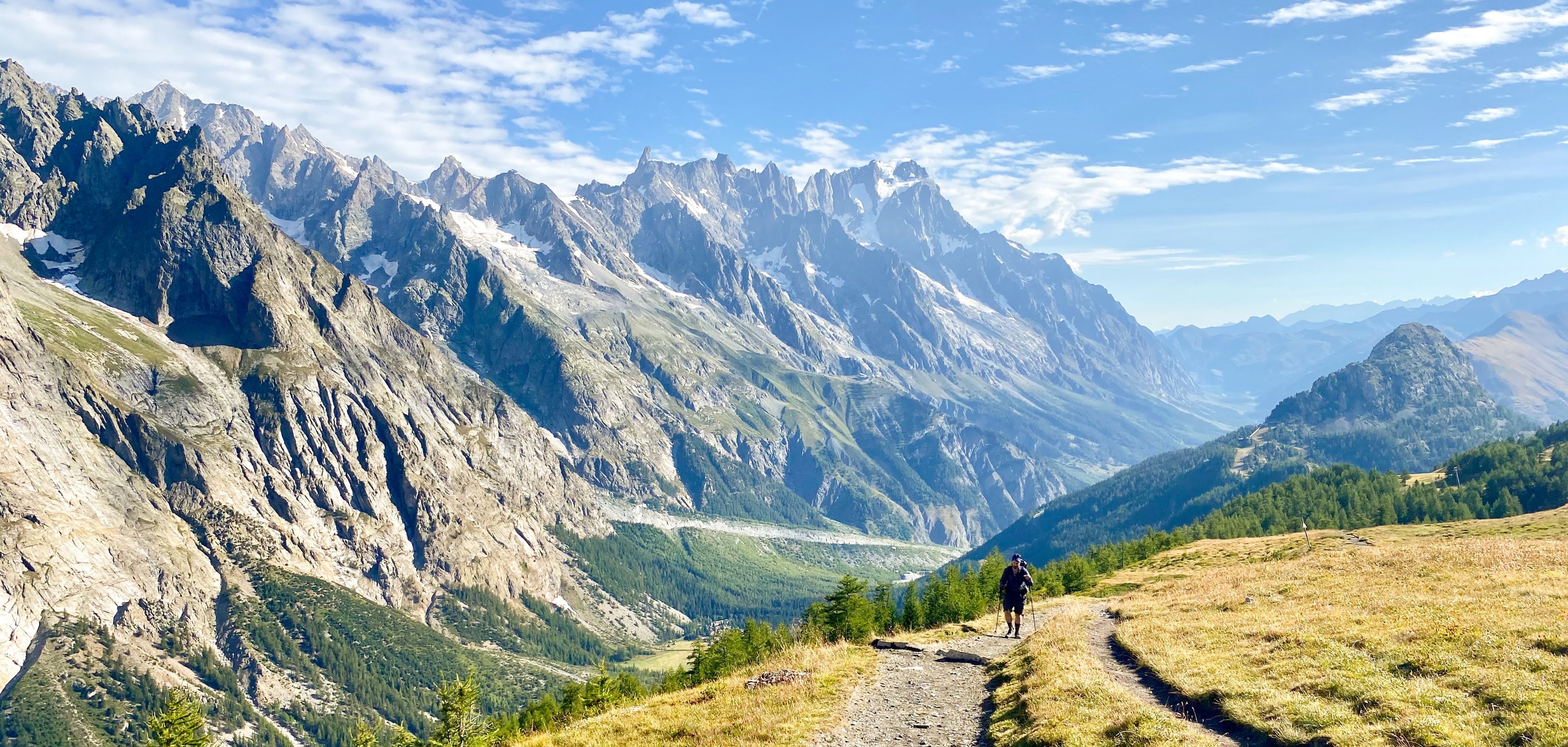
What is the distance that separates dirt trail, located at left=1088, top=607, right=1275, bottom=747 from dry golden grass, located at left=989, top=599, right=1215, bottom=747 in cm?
74

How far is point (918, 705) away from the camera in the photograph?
31.8 m

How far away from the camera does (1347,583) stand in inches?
1933

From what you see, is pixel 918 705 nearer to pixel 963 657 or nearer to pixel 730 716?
pixel 730 716

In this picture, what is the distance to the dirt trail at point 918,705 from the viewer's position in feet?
89.2

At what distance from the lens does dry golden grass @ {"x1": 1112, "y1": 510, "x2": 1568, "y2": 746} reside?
22.3 metres

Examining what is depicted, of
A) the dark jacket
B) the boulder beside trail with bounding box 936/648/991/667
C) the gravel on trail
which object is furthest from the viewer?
the dark jacket

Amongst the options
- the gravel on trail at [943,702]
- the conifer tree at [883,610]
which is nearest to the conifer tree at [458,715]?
the gravel on trail at [943,702]

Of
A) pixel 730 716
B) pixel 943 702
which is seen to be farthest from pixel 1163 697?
pixel 730 716

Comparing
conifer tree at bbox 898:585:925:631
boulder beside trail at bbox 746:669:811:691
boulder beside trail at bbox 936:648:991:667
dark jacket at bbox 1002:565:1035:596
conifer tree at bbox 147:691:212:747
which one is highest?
dark jacket at bbox 1002:565:1035:596

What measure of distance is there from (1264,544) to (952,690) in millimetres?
87476

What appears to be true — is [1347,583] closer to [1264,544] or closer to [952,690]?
[952,690]

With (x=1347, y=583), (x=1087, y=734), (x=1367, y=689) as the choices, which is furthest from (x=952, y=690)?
(x=1347, y=583)

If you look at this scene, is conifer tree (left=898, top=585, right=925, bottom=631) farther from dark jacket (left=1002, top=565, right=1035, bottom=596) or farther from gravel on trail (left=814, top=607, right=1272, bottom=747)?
gravel on trail (left=814, top=607, right=1272, bottom=747)

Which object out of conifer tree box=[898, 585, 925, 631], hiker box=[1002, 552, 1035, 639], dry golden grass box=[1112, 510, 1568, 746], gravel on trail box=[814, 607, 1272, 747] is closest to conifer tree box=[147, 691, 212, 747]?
gravel on trail box=[814, 607, 1272, 747]
